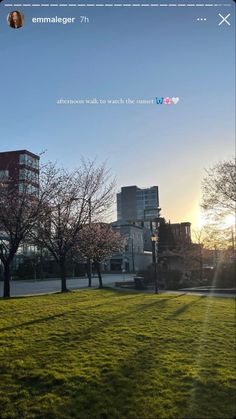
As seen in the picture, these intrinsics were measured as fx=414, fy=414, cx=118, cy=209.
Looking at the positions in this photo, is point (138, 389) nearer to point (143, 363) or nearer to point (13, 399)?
point (143, 363)

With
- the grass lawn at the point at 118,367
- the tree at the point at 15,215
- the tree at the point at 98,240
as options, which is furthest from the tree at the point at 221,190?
the tree at the point at 98,240

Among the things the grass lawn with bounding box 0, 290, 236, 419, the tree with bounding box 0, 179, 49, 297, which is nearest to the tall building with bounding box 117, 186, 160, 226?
the grass lawn with bounding box 0, 290, 236, 419

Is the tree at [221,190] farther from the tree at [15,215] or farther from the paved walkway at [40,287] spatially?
the paved walkway at [40,287]

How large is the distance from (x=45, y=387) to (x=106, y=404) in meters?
0.69

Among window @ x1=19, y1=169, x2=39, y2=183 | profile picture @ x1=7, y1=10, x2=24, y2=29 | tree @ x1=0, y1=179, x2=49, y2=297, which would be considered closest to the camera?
profile picture @ x1=7, y1=10, x2=24, y2=29

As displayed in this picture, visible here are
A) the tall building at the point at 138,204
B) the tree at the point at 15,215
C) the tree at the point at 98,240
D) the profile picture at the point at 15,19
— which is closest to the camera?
the profile picture at the point at 15,19

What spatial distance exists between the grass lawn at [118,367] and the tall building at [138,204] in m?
1.41

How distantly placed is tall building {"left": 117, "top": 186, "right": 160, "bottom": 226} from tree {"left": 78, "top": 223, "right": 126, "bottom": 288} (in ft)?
37.5

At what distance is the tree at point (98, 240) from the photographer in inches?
600

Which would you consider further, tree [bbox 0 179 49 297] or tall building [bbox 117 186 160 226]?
tree [bbox 0 179 49 297]

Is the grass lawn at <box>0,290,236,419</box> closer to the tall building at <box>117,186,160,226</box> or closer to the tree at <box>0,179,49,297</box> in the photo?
the tall building at <box>117,186,160,226</box>

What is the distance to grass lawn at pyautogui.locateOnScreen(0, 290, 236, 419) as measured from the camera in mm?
3082

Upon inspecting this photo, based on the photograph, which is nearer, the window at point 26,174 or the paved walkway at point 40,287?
the window at point 26,174

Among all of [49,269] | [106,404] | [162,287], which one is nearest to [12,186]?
[106,404]
